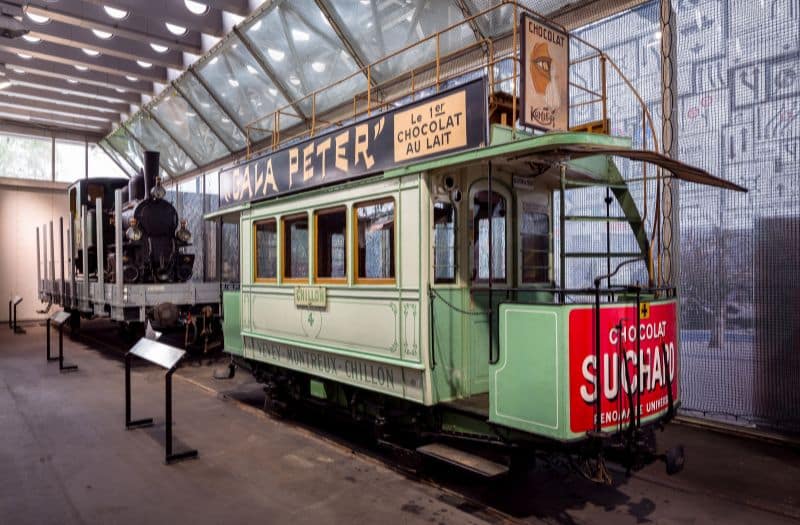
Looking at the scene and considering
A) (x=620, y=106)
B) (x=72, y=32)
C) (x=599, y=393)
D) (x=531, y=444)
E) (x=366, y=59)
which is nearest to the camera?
(x=599, y=393)

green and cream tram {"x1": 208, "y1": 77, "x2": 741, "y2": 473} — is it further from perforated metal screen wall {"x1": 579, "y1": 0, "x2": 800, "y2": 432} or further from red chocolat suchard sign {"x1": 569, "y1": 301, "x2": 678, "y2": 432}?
perforated metal screen wall {"x1": 579, "y1": 0, "x2": 800, "y2": 432}

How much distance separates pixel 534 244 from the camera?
5.99m

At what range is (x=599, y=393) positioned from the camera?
4074 mm

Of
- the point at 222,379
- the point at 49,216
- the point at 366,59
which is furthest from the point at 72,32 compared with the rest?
the point at 49,216

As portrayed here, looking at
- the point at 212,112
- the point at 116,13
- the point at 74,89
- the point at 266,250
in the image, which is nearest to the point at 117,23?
the point at 116,13

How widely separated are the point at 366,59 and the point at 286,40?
2.06m

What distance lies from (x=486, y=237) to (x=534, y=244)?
732 millimetres

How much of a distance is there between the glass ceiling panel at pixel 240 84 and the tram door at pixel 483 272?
836 centimetres

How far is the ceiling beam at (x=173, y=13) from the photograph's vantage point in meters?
11.4

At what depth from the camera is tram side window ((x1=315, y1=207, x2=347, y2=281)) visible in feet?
19.6

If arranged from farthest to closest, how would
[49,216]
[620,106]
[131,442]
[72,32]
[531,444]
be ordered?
[49,216] → [72,32] → [620,106] → [131,442] → [531,444]

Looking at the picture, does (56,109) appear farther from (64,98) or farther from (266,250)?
(266,250)

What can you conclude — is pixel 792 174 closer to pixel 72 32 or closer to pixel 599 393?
pixel 599 393

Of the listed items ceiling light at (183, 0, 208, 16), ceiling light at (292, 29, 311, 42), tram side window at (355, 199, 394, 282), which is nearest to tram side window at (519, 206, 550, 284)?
tram side window at (355, 199, 394, 282)
